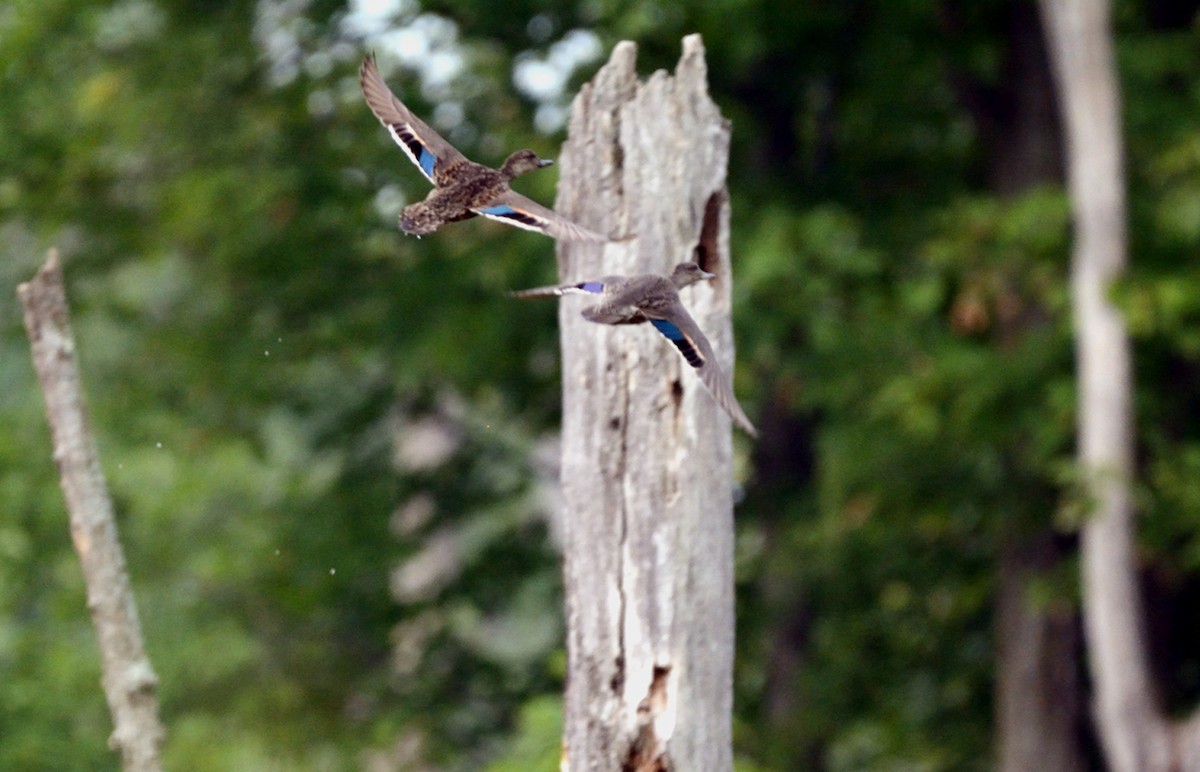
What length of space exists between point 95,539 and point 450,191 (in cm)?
148

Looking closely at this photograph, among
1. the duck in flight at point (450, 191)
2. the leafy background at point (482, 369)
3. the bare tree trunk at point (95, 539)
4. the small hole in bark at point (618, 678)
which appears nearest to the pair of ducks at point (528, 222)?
the duck in flight at point (450, 191)

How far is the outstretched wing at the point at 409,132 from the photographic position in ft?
13.1

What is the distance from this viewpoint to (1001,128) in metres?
10.4

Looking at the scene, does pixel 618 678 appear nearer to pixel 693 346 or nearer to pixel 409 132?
pixel 693 346

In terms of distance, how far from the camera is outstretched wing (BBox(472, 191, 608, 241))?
3.69 m

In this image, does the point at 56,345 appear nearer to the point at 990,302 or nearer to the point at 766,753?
the point at 990,302

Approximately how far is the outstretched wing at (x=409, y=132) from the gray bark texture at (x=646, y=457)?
69 cm

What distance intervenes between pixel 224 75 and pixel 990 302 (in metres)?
4.93

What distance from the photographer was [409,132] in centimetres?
401

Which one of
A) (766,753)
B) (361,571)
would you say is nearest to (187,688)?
(361,571)

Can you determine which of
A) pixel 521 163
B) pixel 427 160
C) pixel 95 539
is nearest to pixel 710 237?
pixel 521 163

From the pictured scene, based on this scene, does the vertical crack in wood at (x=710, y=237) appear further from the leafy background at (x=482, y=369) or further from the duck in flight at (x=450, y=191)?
the leafy background at (x=482, y=369)

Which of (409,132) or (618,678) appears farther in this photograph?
(618,678)

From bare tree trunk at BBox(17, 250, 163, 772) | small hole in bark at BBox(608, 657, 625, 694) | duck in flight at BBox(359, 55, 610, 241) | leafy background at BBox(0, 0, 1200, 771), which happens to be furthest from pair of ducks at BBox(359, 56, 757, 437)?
leafy background at BBox(0, 0, 1200, 771)
